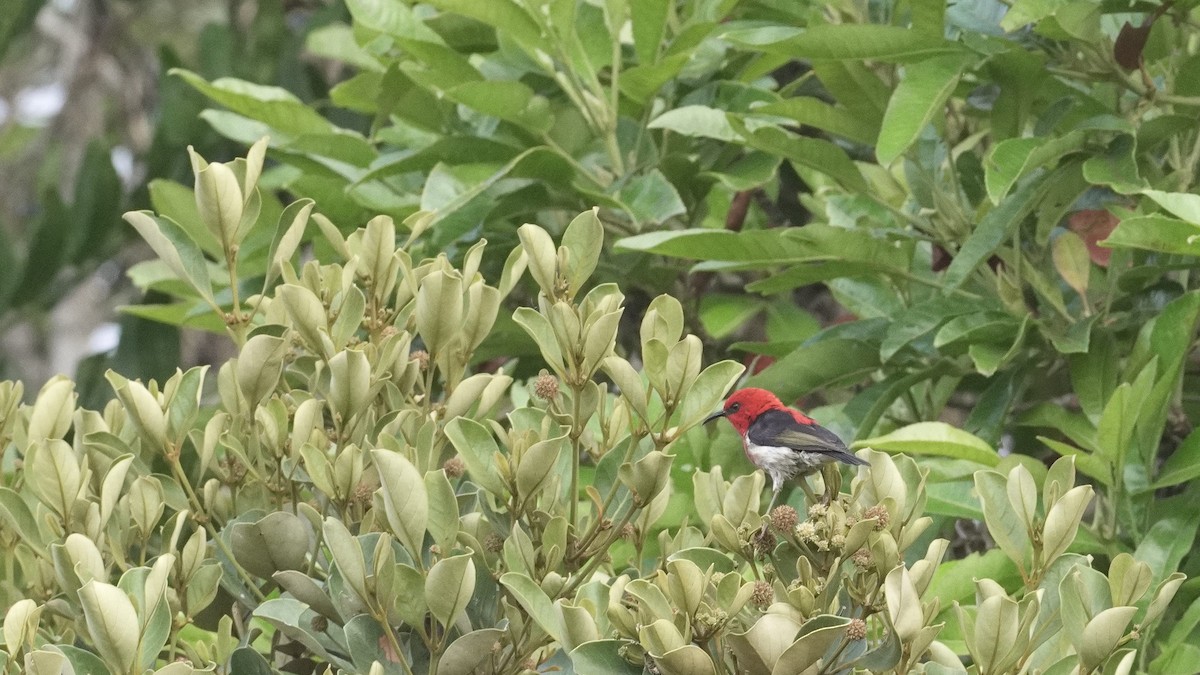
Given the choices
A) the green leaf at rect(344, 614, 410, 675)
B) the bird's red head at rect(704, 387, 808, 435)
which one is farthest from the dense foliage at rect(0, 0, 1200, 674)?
the bird's red head at rect(704, 387, 808, 435)

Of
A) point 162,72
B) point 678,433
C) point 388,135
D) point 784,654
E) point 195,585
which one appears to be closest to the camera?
point 784,654

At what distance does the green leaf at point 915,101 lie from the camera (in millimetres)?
2098

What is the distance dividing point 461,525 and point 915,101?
3.35 feet

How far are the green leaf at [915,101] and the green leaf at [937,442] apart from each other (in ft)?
1.33

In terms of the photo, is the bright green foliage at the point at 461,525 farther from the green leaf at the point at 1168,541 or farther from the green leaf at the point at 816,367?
the green leaf at the point at 816,367

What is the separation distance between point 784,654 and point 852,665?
0.12 m

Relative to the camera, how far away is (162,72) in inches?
188

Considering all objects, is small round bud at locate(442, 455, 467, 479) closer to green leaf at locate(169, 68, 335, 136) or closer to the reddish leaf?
the reddish leaf

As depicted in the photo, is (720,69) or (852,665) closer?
(852,665)

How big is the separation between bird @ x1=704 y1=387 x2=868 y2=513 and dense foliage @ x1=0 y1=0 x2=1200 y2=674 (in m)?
0.13

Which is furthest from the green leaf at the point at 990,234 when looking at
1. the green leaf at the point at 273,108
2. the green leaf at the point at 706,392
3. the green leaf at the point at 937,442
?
the green leaf at the point at 273,108

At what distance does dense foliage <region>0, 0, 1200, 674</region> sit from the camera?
1388mm

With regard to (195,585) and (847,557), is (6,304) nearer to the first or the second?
(195,585)

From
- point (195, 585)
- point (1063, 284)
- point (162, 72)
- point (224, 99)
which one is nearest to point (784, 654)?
point (195, 585)
